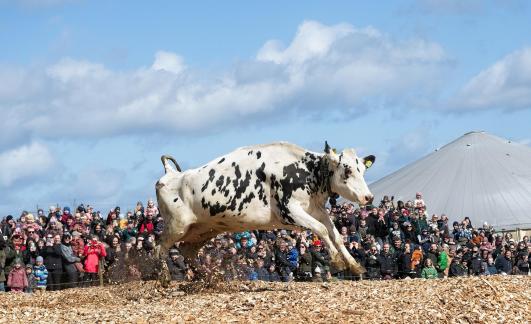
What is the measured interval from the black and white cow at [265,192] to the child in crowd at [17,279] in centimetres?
486

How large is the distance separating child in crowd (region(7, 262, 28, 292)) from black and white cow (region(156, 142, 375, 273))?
16.0ft

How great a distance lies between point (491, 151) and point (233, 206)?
3288cm

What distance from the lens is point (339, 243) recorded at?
57.1 feet

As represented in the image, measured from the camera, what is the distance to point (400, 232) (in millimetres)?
29688

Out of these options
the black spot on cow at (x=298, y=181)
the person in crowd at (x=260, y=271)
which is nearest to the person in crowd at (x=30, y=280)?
the person in crowd at (x=260, y=271)

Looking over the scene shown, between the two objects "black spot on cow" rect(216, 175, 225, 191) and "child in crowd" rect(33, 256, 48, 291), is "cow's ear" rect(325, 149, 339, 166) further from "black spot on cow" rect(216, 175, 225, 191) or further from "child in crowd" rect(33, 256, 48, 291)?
"child in crowd" rect(33, 256, 48, 291)

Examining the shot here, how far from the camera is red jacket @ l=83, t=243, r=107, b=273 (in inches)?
959

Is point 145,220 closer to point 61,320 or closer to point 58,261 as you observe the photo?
point 58,261

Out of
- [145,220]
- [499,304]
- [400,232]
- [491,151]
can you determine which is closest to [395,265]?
[400,232]

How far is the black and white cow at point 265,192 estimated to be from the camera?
17750 mm

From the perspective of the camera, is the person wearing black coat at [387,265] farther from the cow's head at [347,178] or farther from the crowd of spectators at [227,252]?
the cow's head at [347,178]

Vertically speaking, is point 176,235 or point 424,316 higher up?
point 176,235

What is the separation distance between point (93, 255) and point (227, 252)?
468 cm

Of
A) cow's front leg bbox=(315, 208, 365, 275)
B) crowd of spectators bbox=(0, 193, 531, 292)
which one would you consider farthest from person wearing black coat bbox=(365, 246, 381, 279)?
cow's front leg bbox=(315, 208, 365, 275)
